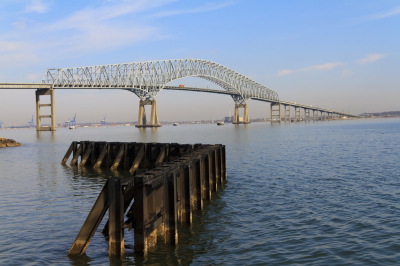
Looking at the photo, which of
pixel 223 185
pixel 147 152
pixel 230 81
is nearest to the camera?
pixel 223 185

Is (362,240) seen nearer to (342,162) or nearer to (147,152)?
(147,152)

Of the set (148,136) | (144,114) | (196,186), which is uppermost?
(144,114)

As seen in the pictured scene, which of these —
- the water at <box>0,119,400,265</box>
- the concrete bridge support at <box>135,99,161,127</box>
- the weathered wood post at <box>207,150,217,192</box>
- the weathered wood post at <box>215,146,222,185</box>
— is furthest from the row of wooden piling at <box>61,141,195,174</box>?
the concrete bridge support at <box>135,99,161,127</box>

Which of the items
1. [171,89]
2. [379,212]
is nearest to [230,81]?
[171,89]

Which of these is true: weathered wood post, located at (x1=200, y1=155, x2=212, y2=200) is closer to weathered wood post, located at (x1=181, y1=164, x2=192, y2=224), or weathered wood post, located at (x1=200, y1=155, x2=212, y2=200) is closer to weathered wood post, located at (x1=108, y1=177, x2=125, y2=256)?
weathered wood post, located at (x1=181, y1=164, x2=192, y2=224)

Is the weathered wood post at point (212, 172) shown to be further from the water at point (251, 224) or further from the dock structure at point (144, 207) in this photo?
the dock structure at point (144, 207)

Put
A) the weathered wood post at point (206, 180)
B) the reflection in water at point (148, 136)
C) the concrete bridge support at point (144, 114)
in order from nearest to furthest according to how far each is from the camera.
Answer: the weathered wood post at point (206, 180) → the reflection in water at point (148, 136) → the concrete bridge support at point (144, 114)

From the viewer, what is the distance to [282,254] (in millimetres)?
9109

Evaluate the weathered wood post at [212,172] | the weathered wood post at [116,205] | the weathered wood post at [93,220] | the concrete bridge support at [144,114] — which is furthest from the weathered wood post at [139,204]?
the concrete bridge support at [144,114]

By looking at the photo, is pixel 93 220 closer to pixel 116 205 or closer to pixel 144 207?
pixel 116 205

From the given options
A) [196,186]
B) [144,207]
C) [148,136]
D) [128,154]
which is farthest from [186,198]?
[148,136]

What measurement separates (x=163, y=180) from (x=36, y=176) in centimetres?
1621

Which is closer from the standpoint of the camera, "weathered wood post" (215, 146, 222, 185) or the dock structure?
the dock structure

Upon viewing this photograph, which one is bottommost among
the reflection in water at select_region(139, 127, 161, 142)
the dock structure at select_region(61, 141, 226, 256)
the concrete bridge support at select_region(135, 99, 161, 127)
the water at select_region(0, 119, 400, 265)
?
the water at select_region(0, 119, 400, 265)
